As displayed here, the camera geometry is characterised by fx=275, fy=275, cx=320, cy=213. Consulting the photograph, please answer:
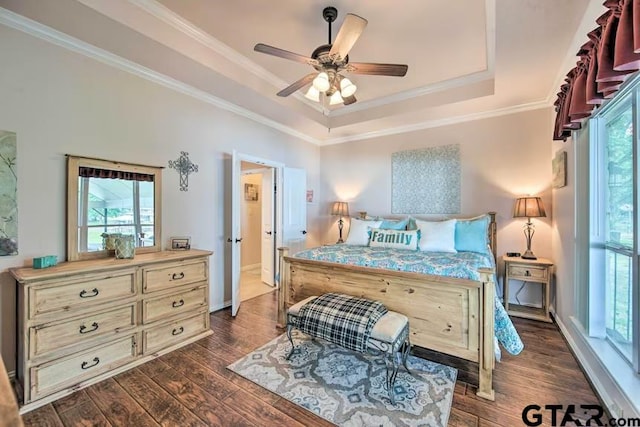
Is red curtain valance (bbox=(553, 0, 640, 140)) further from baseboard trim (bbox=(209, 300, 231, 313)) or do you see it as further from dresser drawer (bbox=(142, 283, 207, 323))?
baseboard trim (bbox=(209, 300, 231, 313))

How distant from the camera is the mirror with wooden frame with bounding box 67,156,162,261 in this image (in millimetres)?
2367

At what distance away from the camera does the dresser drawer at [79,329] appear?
187cm

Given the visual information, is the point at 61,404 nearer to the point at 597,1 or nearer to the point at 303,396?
the point at 303,396

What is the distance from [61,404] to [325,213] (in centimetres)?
421

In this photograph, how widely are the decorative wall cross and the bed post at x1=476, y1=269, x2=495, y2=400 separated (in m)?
3.10

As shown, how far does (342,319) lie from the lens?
2.09 metres

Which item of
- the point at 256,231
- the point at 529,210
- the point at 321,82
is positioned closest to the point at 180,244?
the point at 321,82

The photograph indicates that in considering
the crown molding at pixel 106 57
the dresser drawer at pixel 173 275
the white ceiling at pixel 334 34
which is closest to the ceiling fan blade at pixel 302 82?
the white ceiling at pixel 334 34

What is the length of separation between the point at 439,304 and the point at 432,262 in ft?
1.33

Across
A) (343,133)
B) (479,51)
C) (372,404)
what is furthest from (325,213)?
(372,404)

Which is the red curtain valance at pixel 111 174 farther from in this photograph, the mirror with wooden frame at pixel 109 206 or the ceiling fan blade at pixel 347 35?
the ceiling fan blade at pixel 347 35

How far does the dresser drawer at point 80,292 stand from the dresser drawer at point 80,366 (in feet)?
1.20

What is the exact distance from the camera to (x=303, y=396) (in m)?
1.94

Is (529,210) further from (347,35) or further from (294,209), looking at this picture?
(294,209)
